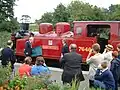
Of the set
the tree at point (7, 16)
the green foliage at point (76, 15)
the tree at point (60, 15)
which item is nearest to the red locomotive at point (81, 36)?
the green foliage at point (76, 15)

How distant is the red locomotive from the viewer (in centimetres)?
1727

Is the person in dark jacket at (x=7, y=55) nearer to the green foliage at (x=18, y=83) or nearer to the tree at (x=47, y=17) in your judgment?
the green foliage at (x=18, y=83)

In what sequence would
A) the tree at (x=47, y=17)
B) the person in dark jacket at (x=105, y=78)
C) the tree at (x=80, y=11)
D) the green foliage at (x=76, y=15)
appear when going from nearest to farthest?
the person in dark jacket at (x=105, y=78) < the green foliage at (x=76, y=15) < the tree at (x=80, y=11) < the tree at (x=47, y=17)

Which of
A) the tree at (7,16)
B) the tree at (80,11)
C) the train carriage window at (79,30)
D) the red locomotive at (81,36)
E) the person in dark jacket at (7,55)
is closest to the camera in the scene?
the person in dark jacket at (7,55)

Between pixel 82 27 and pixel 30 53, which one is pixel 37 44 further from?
pixel 82 27

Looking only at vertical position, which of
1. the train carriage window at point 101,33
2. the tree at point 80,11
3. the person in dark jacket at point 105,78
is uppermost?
the tree at point 80,11

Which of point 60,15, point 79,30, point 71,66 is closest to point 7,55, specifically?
point 71,66

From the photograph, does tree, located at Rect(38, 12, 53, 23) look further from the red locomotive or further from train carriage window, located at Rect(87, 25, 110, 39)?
train carriage window, located at Rect(87, 25, 110, 39)

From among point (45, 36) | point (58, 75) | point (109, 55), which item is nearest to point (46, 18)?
point (45, 36)

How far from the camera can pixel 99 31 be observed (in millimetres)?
18219

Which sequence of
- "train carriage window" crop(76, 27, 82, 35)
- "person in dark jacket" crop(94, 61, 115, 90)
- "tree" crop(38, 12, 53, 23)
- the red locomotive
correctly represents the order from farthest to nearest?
"tree" crop(38, 12, 53, 23), "train carriage window" crop(76, 27, 82, 35), the red locomotive, "person in dark jacket" crop(94, 61, 115, 90)

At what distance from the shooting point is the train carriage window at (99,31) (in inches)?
699

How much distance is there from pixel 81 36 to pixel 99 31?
89 centimetres

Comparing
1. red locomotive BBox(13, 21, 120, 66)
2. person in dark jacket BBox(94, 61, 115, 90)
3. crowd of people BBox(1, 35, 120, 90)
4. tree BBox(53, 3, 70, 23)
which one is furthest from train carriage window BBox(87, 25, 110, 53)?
tree BBox(53, 3, 70, 23)
